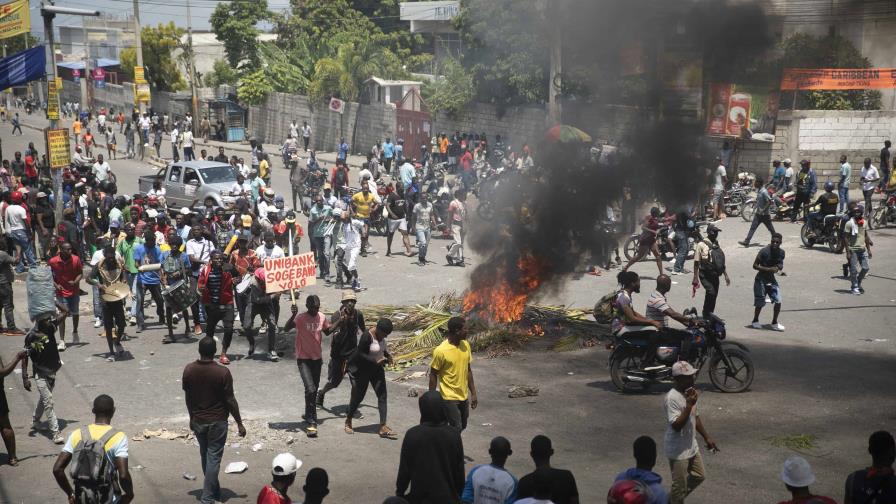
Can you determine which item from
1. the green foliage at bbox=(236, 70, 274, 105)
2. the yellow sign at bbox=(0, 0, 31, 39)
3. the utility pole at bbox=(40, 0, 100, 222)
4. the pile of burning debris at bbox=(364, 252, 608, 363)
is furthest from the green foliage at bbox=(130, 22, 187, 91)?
the pile of burning debris at bbox=(364, 252, 608, 363)

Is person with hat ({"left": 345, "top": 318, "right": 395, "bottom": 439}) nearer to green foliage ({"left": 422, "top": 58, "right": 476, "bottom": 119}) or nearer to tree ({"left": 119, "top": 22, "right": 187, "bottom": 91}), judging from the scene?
green foliage ({"left": 422, "top": 58, "right": 476, "bottom": 119})

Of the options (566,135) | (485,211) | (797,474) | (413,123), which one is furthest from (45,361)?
(413,123)

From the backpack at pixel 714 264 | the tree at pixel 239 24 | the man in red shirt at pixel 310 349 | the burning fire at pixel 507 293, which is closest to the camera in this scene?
the man in red shirt at pixel 310 349

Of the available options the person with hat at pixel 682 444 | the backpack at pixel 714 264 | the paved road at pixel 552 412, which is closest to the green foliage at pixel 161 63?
the paved road at pixel 552 412

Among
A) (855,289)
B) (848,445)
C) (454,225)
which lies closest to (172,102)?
(454,225)

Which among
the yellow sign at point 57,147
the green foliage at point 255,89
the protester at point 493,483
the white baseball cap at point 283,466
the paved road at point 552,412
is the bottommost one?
the paved road at point 552,412

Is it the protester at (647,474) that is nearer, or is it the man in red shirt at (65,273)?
the protester at (647,474)

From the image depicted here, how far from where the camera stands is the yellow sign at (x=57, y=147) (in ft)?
61.4

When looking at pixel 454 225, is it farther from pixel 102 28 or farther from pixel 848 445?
pixel 102 28

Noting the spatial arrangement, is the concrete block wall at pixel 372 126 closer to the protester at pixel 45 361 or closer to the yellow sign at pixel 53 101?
the yellow sign at pixel 53 101

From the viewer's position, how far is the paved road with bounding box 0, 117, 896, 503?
849cm

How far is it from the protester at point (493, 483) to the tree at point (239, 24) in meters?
48.2

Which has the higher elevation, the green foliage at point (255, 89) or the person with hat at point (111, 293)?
the green foliage at point (255, 89)

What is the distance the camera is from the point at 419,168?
28484 mm
